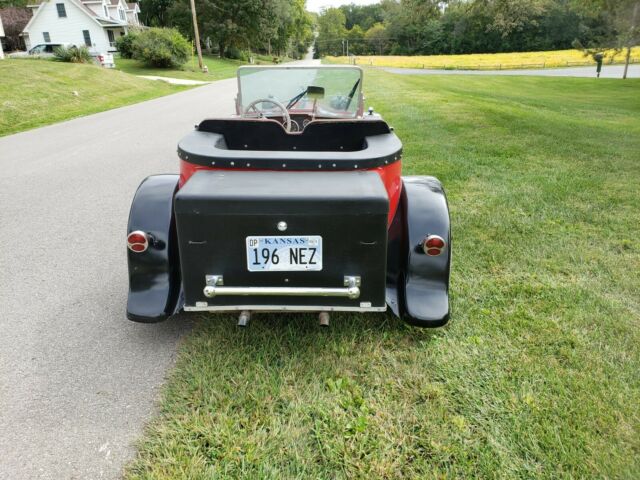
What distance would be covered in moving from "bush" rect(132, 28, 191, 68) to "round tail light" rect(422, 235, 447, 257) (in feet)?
108

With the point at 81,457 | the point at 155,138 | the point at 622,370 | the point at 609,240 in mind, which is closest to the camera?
the point at 81,457

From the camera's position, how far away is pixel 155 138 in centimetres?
957

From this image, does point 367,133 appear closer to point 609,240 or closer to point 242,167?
point 242,167

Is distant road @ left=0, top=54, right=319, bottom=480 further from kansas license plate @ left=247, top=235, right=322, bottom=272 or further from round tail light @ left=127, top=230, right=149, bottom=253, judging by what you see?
kansas license plate @ left=247, top=235, right=322, bottom=272

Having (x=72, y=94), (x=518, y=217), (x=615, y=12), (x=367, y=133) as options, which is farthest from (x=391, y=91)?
(x=367, y=133)

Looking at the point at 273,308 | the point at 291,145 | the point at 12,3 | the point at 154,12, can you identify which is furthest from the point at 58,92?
the point at 154,12

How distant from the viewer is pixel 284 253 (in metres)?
2.30

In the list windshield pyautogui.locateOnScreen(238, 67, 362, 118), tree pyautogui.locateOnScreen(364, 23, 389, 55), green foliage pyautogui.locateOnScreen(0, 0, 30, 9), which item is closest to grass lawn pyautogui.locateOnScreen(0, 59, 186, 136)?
windshield pyautogui.locateOnScreen(238, 67, 362, 118)

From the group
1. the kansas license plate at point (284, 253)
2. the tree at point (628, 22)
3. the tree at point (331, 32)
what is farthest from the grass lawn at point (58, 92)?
the tree at point (331, 32)

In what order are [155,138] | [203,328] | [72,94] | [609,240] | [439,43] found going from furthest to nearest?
[439,43]
[72,94]
[155,138]
[609,240]
[203,328]

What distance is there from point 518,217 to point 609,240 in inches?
32.6

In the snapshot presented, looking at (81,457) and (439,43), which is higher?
(439,43)

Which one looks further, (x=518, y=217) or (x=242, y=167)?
(x=518, y=217)

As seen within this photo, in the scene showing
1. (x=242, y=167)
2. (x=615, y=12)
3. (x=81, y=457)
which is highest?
(x=615, y=12)
